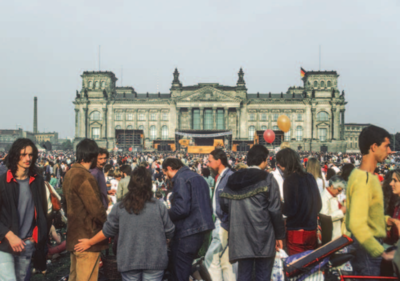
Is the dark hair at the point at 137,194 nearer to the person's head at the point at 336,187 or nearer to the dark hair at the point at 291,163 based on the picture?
the dark hair at the point at 291,163

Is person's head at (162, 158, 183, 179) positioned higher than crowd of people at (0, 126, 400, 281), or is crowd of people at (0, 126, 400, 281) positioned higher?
person's head at (162, 158, 183, 179)

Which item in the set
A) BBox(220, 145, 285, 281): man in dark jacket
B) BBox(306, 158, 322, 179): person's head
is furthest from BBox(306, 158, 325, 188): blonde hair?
BBox(220, 145, 285, 281): man in dark jacket

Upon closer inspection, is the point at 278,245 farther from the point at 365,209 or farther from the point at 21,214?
the point at 21,214

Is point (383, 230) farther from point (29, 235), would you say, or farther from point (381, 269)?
point (29, 235)

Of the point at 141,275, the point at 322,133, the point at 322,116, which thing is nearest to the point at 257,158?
the point at 141,275

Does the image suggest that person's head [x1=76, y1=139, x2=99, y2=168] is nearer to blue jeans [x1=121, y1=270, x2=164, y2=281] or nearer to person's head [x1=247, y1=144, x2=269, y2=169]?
blue jeans [x1=121, y1=270, x2=164, y2=281]

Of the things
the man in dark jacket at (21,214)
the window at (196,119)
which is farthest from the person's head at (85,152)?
the window at (196,119)

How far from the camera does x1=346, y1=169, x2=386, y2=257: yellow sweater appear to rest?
3066 millimetres

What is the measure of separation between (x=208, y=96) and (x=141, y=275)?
7075cm

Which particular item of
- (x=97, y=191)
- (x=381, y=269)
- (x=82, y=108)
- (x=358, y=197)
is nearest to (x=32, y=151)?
(x=97, y=191)

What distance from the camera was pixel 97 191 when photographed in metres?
4.25

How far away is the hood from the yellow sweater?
119 cm

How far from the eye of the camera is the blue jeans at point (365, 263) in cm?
354

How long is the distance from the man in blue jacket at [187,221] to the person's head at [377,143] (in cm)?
194
